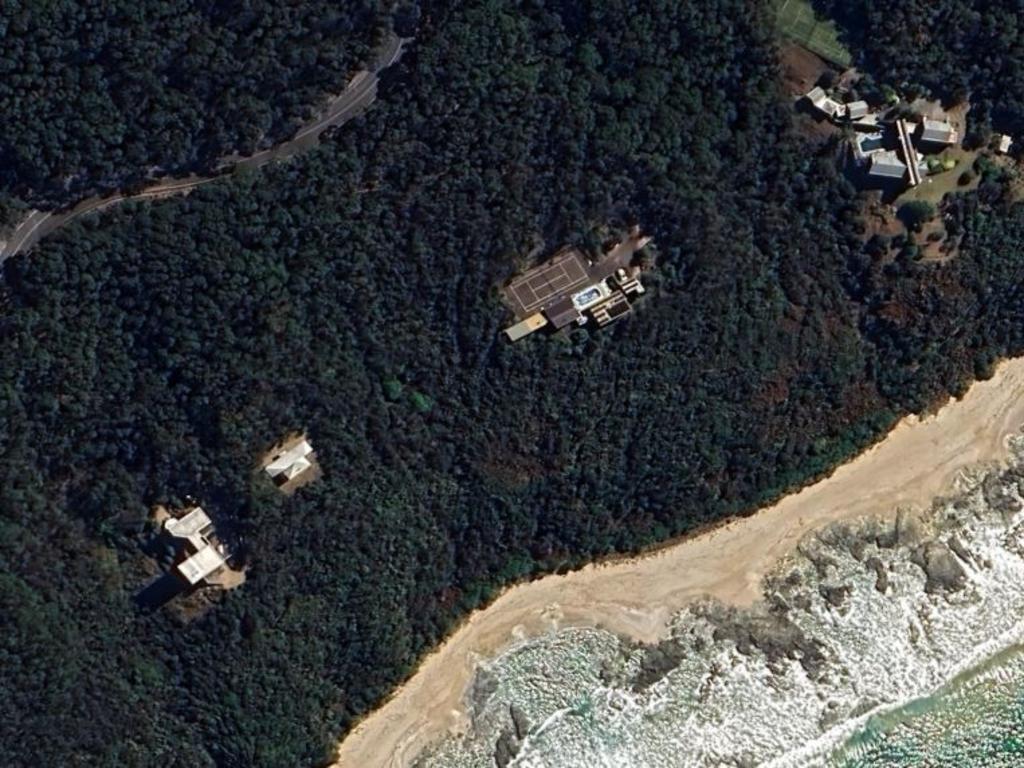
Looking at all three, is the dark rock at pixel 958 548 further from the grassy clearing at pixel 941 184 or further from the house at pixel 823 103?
the house at pixel 823 103

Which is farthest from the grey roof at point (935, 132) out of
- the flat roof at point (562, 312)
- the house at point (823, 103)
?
the flat roof at point (562, 312)

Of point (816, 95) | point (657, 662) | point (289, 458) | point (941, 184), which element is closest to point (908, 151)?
point (941, 184)

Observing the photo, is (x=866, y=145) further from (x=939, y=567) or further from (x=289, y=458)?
(x=289, y=458)

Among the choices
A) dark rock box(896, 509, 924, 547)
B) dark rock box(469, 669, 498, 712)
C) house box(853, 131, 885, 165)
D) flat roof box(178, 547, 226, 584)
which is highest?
flat roof box(178, 547, 226, 584)

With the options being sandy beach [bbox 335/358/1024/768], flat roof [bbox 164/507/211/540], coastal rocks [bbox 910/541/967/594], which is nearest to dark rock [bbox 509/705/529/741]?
sandy beach [bbox 335/358/1024/768]

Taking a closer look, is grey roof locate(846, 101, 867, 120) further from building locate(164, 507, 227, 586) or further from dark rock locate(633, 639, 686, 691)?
building locate(164, 507, 227, 586)

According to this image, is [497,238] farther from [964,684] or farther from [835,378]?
[964,684]
